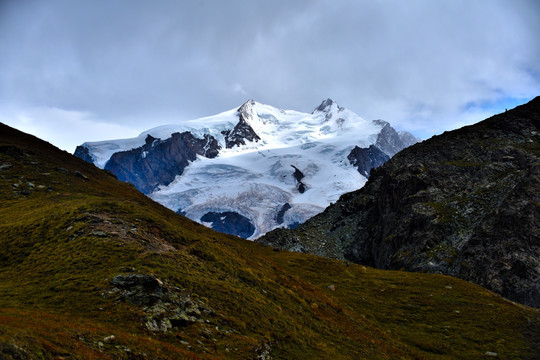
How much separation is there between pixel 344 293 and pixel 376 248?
7155cm

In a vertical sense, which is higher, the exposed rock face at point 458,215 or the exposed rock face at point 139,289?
the exposed rock face at point 458,215

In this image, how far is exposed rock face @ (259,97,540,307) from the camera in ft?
217

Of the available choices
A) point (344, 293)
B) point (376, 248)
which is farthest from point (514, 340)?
point (376, 248)

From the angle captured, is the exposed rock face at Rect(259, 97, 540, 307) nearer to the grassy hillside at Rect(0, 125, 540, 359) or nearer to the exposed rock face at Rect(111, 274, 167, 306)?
the grassy hillside at Rect(0, 125, 540, 359)

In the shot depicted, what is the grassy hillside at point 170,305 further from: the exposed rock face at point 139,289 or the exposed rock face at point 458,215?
the exposed rock face at point 458,215

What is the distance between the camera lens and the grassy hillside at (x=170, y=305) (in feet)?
58.4

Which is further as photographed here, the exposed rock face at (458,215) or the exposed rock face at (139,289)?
the exposed rock face at (458,215)

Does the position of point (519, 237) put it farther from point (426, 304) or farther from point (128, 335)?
point (128, 335)

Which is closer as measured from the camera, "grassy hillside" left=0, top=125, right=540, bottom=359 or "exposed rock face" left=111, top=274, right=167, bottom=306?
"grassy hillside" left=0, top=125, right=540, bottom=359

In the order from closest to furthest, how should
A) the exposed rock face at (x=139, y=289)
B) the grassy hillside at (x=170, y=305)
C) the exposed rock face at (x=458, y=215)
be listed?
the grassy hillside at (x=170, y=305) → the exposed rock face at (x=139, y=289) → the exposed rock face at (x=458, y=215)

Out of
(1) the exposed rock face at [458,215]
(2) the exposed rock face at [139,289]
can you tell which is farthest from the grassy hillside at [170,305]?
(1) the exposed rock face at [458,215]

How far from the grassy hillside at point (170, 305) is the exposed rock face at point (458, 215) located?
Answer: 17379 millimetres

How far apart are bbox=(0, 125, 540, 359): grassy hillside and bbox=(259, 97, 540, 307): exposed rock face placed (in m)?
17.4

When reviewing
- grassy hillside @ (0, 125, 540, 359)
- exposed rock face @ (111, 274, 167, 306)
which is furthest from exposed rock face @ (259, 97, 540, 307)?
exposed rock face @ (111, 274, 167, 306)
